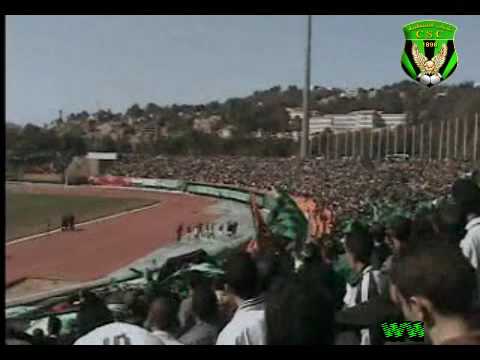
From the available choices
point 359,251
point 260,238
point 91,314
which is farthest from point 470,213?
point 91,314

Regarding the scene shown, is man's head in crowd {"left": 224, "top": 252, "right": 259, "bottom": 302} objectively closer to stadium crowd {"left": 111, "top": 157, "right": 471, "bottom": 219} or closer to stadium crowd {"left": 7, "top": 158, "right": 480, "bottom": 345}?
stadium crowd {"left": 7, "top": 158, "right": 480, "bottom": 345}

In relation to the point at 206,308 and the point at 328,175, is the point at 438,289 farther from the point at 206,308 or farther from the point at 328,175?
the point at 328,175

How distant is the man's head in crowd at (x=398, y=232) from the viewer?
3.10 metres

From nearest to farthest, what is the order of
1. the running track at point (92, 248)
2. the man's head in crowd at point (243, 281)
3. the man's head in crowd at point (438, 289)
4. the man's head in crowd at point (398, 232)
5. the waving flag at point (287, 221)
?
1. the man's head in crowd at point (438, 289)
2. the man's head in crowd at point (243, 281)
3. the man's head in crowd at point (398, 232)
4. the running track at point (92, 248)
5. the waving flag at point (287, 221)

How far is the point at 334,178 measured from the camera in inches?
154

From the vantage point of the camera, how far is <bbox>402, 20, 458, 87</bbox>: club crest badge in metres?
3.15

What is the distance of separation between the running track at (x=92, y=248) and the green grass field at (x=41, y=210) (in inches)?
3.1

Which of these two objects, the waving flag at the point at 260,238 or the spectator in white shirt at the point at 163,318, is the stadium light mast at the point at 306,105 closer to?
the waving flag at the point at 260,238

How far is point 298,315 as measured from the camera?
1834 mm

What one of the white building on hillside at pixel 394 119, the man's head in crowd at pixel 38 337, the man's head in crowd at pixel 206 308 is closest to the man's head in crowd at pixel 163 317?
the man's head in crowd at pixel 206 308
